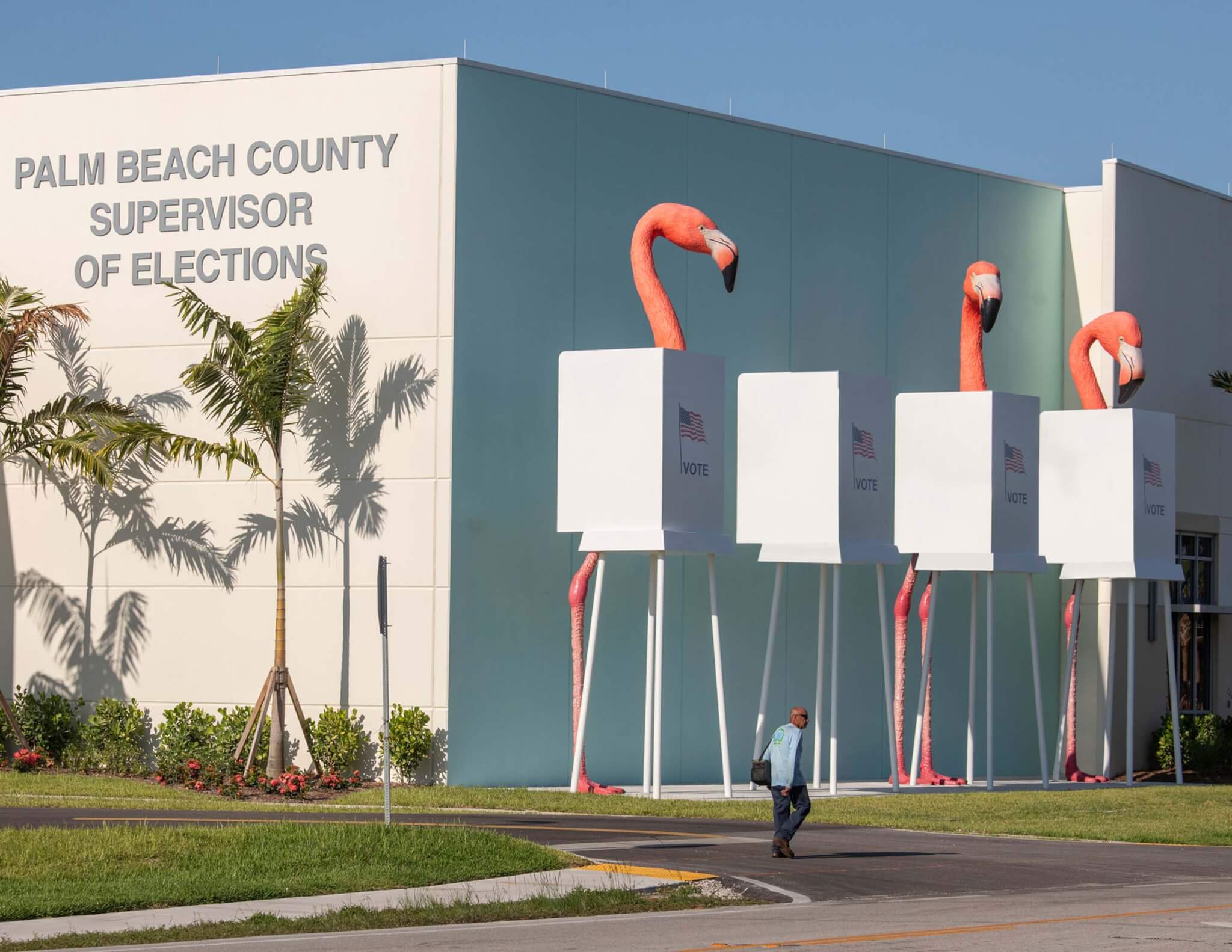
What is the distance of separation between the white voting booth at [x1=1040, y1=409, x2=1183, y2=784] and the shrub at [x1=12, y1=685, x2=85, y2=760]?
15090mm

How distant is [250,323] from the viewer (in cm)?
2819

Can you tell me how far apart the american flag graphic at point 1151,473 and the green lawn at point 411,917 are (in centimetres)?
1758

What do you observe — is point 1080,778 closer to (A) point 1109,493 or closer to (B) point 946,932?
(A) point 1109,493

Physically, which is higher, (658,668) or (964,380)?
(964,380)

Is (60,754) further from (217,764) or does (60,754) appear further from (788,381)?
(788,381)

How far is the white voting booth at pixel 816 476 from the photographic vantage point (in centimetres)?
2697

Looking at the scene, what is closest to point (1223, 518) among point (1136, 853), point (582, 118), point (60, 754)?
point (582, 118)

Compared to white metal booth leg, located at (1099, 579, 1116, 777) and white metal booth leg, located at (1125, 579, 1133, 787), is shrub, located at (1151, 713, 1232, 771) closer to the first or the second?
white metal booth leg, located at (1099, 579, 1116, 777)

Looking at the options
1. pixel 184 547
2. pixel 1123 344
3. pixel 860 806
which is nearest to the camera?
pixel 860 806

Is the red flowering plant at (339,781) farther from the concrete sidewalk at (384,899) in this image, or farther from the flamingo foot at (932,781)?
the concrete sidewalk at (384,899)

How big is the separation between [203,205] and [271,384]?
362 cm

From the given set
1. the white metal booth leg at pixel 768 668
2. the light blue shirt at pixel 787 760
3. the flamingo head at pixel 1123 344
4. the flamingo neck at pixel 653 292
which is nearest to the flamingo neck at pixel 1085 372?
the flamingo head at pixel 1123 344

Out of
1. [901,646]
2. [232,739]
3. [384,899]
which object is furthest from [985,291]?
[384,899]

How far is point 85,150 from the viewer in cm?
2936
